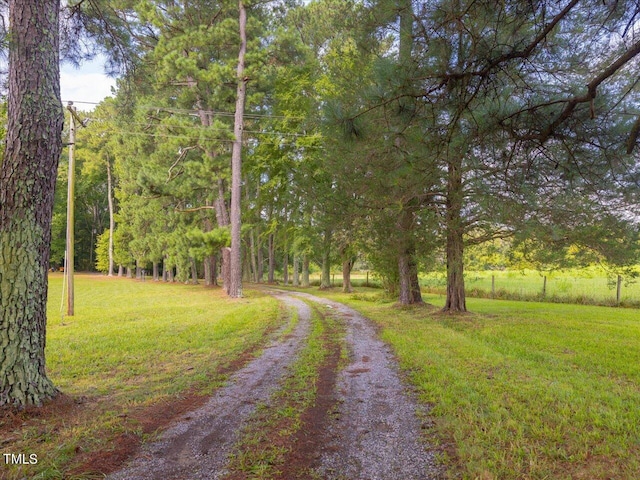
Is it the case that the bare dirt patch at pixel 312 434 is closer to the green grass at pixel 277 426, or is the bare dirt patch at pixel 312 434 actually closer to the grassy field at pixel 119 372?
the green grass at pixel 277 426

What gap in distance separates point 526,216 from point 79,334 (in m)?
10.1

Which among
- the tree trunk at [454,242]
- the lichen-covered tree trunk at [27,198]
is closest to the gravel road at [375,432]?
the lichen-covered tree trunk at [27,198]

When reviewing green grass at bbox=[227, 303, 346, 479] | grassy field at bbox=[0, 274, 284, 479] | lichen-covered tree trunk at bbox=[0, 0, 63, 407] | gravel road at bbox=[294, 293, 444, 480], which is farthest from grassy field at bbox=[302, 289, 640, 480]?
lichen-covered tree trunk at bbox=[0, 0, 63, 407]

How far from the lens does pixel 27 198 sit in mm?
3725

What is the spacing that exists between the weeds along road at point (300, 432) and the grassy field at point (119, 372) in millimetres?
414

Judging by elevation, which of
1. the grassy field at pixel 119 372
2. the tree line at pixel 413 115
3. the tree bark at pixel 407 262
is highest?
the tree line at pixel 413 115

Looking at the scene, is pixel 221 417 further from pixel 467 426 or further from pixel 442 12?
pixel 442 12

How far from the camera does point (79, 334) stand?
8109mm

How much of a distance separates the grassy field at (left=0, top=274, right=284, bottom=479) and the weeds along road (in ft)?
1.36

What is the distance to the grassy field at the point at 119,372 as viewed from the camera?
310 cm

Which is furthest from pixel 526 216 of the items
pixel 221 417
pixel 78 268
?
pixel 78 268

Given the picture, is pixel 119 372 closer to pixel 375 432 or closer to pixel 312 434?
pixel 312 434

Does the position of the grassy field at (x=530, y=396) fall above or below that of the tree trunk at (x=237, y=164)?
below

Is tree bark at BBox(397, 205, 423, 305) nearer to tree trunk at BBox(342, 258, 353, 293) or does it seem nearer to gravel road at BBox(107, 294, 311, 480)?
gravel road at BBox(107, 294, 311, 480)
